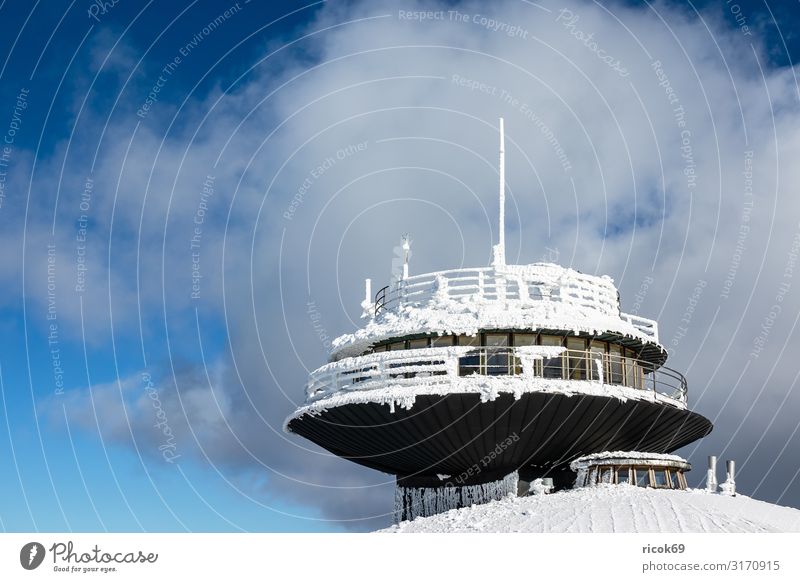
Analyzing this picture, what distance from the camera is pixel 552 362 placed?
106ft

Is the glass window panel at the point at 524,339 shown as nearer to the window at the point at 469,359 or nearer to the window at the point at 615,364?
the window at the point at 469,359

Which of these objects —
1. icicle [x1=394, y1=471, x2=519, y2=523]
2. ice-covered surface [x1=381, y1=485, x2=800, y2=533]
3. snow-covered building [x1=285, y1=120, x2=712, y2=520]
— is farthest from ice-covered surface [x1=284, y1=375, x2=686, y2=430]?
icicle [x1=394, y1=471, x2=519, y2=523]

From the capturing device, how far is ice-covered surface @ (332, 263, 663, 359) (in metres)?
31.6

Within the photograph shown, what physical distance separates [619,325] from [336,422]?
10.2 m

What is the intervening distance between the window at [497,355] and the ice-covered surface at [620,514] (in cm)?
416

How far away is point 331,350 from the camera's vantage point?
120ft

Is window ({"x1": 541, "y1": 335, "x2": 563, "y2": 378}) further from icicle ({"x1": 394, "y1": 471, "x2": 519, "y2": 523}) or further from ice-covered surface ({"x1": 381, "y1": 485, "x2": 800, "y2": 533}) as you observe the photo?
ice-covered surface ({"x1": 381, "y1": 485, "x2": 800, "y2": 533})

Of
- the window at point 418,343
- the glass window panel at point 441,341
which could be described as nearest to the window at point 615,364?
the glass window panel at point 441,341

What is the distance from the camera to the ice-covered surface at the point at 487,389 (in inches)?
1171

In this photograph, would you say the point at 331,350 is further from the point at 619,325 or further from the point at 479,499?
the point at 619,325
